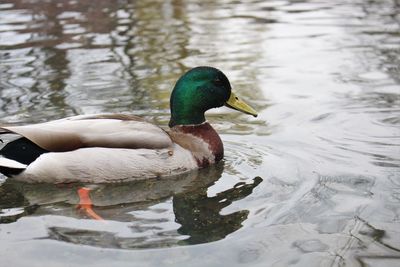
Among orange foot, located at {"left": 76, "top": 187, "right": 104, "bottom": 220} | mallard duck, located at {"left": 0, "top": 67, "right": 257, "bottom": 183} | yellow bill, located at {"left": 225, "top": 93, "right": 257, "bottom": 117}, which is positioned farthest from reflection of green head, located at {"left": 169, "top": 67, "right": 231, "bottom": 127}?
orange foot, located at {"left": 76, "top": 187, "right": 104, "bottom": 220}

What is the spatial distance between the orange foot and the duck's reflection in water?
0.04 meters

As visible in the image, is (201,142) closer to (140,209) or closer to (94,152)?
(94,152)

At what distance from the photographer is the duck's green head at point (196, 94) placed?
5.68 m

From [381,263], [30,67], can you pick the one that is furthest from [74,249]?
[30,67]

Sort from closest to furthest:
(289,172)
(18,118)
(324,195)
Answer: (324,195), (289,172), (18,118)

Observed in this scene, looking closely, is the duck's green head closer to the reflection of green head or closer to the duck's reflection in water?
the reflection of green head

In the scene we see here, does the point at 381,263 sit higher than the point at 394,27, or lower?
higher

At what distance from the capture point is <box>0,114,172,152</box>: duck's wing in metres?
4.98

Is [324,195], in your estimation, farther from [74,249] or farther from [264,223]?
[74,249]

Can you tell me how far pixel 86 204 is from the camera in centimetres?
475

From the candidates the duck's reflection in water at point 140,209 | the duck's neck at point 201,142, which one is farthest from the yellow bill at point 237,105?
the duck's reflection in water at point 140,209

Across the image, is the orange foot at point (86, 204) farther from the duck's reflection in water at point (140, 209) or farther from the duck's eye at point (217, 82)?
the duck's eye at point (217, 82)

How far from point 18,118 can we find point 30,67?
258 centimetres

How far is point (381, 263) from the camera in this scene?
12.4ft
